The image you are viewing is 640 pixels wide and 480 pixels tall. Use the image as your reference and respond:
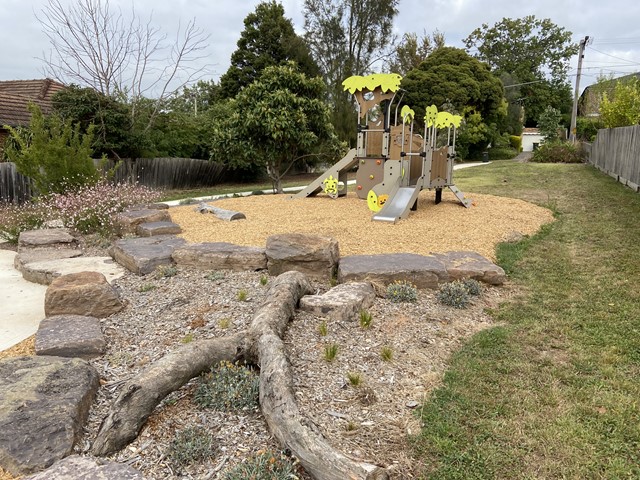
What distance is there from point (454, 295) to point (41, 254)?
5.11 meters

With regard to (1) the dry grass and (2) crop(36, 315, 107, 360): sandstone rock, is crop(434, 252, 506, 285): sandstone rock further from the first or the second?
(2) crop(36, 315, 107, 360): sandstone rock

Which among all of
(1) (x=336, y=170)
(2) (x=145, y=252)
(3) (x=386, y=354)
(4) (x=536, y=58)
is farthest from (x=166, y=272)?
(4) (x=536, y=58)

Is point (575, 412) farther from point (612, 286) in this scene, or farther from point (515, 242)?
point (515, 242)

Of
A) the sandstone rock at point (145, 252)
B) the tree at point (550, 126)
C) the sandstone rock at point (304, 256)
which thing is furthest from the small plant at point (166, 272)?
the tree at point (550, 126)

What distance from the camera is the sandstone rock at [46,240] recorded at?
6332mm

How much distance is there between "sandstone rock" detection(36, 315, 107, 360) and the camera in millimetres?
3184

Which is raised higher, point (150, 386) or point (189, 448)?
point (150, 386)

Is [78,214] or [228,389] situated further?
[78,214]

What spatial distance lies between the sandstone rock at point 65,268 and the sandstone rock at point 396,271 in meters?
2.60

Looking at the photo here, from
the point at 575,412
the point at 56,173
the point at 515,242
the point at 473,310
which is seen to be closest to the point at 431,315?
the point at 473,310

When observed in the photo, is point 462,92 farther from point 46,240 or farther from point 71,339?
point 71,339

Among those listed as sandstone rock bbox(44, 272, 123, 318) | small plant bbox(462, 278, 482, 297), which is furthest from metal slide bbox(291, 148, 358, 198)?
sandstone rock bbox(44, 272, 123, 318)

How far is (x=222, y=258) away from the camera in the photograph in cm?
520

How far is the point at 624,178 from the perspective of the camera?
13078 mm
